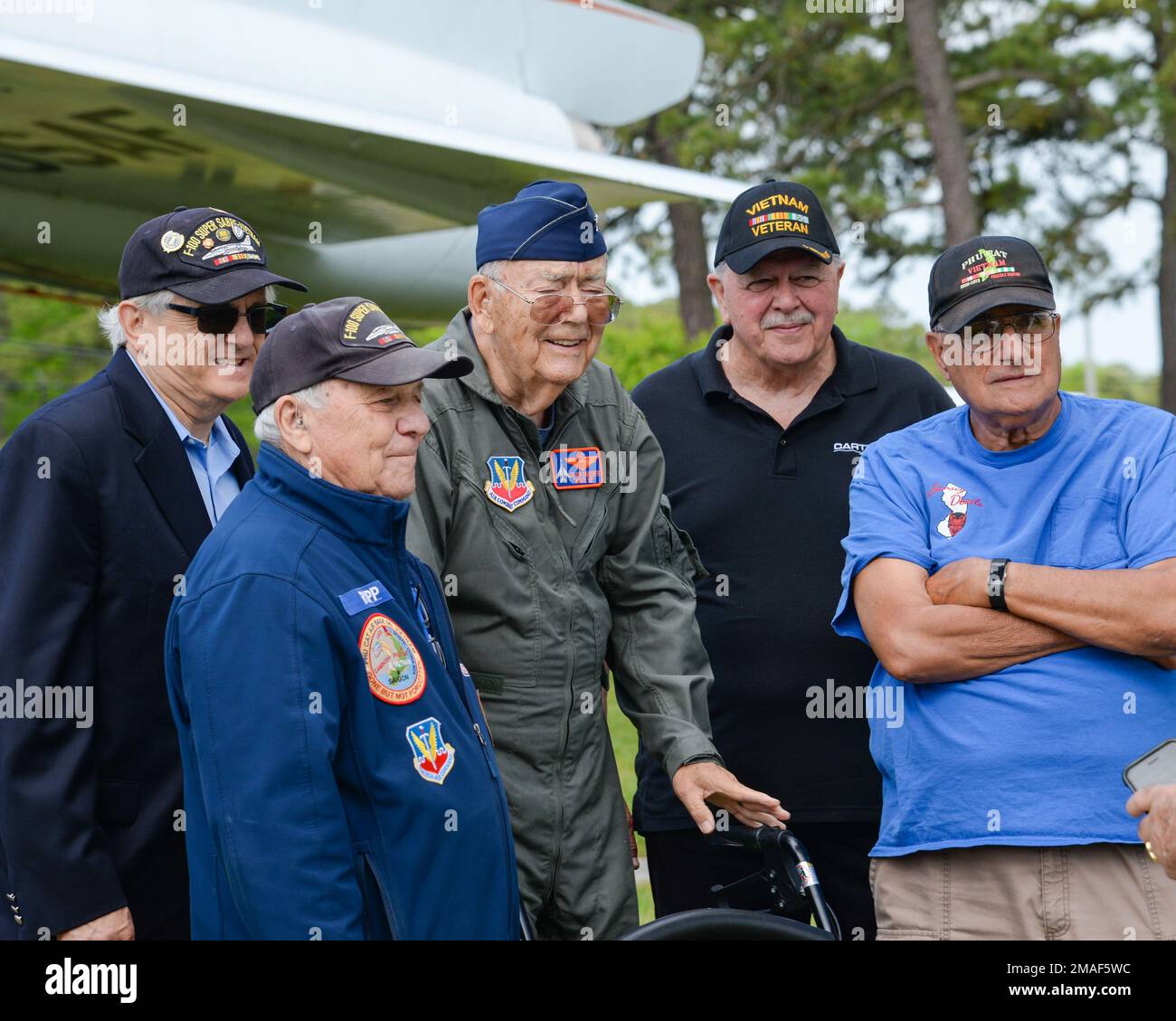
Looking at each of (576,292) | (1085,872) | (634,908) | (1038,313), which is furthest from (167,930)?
(1038,313)

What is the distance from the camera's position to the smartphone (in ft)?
7.31

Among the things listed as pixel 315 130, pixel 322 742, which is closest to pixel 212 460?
pixel 322 742

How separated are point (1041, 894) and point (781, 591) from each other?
1.07m

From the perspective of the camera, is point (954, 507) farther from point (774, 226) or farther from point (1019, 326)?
point (774, 226)

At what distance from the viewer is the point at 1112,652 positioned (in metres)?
2.71

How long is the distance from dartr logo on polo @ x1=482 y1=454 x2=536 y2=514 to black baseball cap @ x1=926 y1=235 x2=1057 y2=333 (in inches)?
38.2

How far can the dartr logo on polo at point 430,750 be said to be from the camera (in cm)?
225

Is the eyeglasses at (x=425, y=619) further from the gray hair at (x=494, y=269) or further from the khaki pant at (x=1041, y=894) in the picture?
the khaki pant at (x=1041, y=894)

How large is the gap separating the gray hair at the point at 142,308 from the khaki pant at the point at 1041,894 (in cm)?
187

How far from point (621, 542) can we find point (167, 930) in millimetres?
1257

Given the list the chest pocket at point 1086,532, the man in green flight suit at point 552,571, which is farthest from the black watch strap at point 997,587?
the man in green flight suit at point 552,571

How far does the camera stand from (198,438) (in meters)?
2.91

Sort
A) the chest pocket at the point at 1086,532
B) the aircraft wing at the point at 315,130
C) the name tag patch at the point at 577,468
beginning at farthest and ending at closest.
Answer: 1. the aircraft wing at the point at 315,130
2. the name tag patch at the point at 577,468
3. the chest pocket at the point at 1086,532

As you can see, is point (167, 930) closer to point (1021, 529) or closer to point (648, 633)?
point (648, 633)
